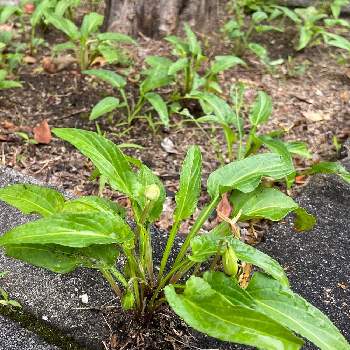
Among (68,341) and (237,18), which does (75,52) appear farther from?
(68,341)

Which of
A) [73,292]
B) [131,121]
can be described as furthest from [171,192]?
[73,292]

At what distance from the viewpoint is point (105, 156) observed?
1639 millimetres

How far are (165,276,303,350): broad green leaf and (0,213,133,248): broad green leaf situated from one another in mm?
226

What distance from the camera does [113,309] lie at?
66.6 inches

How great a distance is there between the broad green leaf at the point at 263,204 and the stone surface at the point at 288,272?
0.33 meters

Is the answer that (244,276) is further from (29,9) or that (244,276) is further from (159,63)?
(29,9)

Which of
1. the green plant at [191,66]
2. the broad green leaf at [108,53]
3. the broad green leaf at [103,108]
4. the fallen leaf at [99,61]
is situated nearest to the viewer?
the broad green leaf at [103,108]

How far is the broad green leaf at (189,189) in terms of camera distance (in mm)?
1626

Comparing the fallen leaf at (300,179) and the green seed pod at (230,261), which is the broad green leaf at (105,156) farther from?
the fallen leaf at (300,179)

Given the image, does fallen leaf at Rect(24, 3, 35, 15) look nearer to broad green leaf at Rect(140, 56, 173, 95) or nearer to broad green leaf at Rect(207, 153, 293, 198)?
broad green leaf at Rect(140, 56, 173, 95)

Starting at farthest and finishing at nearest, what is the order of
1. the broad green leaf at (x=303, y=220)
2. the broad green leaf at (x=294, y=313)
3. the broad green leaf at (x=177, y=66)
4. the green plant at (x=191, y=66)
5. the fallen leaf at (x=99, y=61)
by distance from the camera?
the fallen leaf at (x=99, y=61) → the green plant at (x=191, y=66) → the broad green leaf at (x=177, y=66) → the broad green leaf at (x=303, y=220) → the broad green leaf at (x=294, y=313)

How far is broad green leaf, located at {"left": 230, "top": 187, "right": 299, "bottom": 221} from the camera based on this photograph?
1665mm

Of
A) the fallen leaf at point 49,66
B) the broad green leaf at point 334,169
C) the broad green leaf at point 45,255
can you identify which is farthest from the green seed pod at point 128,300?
the fallen leaf at point 49,66

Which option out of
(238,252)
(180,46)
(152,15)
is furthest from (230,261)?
(152,15)
